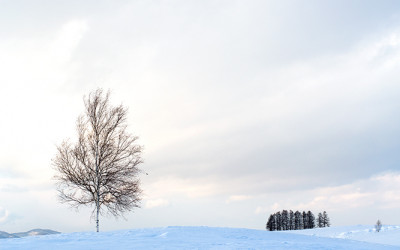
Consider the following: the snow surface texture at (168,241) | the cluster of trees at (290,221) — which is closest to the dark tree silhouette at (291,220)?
the cluster of trees at (290,221)

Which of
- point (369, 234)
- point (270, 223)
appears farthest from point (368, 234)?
point (270, 223)

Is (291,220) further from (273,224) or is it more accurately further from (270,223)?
(270,223)

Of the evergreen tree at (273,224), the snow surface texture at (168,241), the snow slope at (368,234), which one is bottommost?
the evergreen tree at (273,224)

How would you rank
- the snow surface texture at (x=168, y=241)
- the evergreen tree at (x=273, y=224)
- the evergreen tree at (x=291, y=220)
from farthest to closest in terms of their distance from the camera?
1. the evergreen tree at (x=291, y=220)
2. the evergreen tree at (x=273, y=224)
3. the snow surface texture at (x=168, y=241)

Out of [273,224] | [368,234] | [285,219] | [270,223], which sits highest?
[368,234]

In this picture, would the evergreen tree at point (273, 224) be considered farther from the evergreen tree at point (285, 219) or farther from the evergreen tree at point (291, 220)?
the evergreen tree at point (291, 220)

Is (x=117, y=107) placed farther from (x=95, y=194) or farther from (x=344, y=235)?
(x=344, y=235)

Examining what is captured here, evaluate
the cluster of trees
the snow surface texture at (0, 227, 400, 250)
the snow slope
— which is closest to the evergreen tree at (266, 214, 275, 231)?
the cluster of trees

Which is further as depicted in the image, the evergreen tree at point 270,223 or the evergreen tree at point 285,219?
the evergreen tree at point 285,219

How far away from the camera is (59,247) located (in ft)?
36.8

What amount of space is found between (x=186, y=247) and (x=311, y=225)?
152ft

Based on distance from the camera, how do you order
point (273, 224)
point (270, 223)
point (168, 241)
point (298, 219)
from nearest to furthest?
1. point (168, 241)
2. point (273, 224)
3. point (270, 223)
4. point (298, 219)

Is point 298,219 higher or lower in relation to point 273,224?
higher

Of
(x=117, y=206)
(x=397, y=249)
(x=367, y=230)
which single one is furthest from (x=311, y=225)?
(x=397, y=249)
